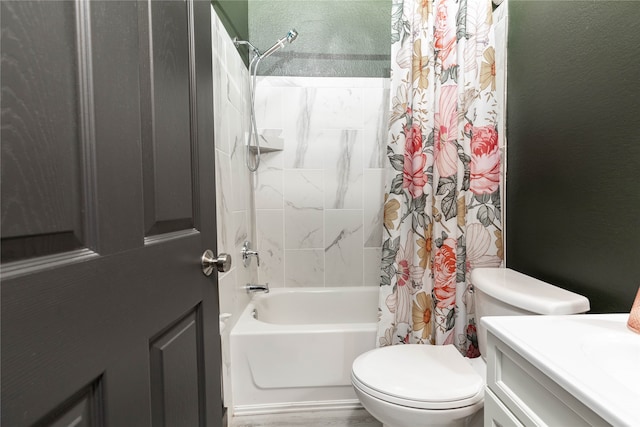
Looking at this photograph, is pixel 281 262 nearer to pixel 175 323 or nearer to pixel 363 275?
pixel 363 275

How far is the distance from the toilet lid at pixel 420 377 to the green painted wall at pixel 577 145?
49 centimetres

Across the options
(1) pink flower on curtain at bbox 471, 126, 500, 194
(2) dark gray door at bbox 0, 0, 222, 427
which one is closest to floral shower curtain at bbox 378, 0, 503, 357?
(1) pink flower on curtain at bbox 471, 126, 500, 194

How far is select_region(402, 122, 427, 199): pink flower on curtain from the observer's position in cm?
157

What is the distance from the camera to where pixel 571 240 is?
1191 millimetres

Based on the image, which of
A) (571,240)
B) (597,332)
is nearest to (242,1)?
(571,240)

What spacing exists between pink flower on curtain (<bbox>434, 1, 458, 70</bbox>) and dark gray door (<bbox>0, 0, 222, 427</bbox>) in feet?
4.01

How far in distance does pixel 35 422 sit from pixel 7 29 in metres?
0.42

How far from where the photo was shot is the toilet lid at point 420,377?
106cm

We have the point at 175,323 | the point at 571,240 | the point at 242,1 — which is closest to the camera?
the point at 175,323

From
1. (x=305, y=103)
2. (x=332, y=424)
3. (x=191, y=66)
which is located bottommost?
(x=332, y=424)

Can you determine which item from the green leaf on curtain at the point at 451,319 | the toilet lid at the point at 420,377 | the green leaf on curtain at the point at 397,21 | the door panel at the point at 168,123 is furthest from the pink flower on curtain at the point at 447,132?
the door panel at the point at 168,123

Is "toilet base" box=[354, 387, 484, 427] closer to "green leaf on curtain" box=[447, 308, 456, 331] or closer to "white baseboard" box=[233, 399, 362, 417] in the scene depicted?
"green leaf on curtain" box=[447, 308, 456, 331]

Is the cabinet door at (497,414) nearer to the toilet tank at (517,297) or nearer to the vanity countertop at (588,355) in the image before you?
the vanity countertop at (588,355)

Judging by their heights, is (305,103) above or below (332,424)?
above
